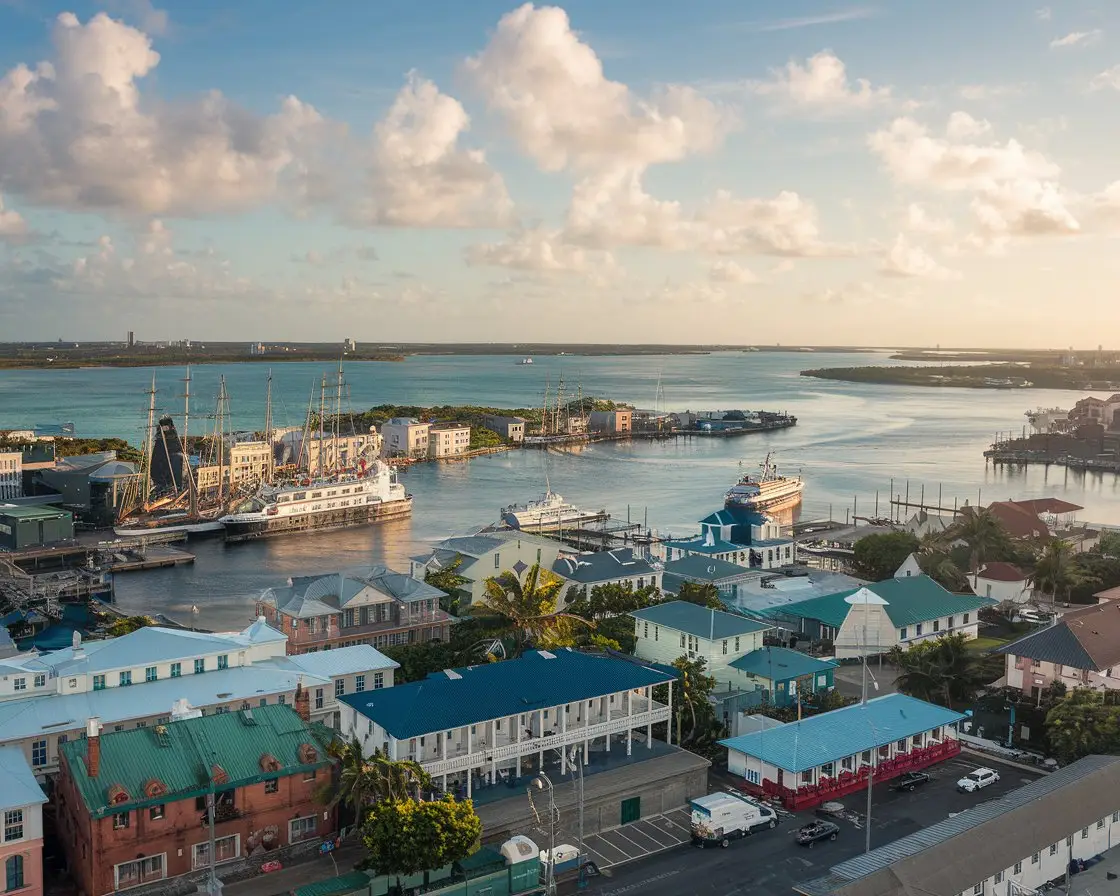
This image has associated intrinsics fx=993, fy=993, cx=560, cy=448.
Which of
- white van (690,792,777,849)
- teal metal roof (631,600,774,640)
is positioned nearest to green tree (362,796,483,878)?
white van (690,792,777,849)

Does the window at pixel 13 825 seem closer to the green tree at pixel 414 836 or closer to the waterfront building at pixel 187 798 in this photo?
the waterfront building at pixel 187 798

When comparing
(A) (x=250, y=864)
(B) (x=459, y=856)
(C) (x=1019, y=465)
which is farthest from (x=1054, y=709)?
(C) (x=1019, y=465)

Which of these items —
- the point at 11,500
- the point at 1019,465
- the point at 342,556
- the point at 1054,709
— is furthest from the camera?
the point at 1019,465

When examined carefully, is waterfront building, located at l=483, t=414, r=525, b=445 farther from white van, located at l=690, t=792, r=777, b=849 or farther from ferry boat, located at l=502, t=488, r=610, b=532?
white van, located at l=690, t=792, r=777, b=849

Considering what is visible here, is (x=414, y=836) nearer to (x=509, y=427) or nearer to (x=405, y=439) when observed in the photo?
(x=405, y=439)

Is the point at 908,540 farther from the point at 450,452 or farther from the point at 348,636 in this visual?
the point at 450,452

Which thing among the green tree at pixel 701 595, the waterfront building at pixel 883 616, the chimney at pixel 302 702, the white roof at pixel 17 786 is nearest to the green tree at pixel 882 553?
the waterfront building at pixel 883 616
